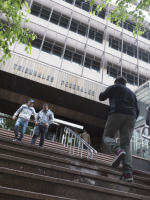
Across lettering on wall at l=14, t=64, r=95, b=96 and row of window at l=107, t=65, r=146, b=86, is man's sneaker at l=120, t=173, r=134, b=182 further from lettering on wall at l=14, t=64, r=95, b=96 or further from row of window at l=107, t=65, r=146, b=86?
row of window at l=107, t=65, r=146, b=86

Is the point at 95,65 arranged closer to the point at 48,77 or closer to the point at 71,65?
the point at 71,65

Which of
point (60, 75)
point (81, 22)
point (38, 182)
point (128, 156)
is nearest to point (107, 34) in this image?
point (81, 22)

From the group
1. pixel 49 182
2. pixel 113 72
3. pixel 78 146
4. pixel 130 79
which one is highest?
pixel 113 72

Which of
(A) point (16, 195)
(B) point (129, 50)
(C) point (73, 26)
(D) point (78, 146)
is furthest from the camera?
(B) point (129, 50)

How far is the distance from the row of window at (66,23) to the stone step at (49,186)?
52.8ft

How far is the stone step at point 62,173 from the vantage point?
2.50 meters

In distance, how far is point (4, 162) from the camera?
2467mm

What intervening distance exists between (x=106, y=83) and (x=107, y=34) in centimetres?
585

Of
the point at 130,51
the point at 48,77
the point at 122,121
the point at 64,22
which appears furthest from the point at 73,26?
the point at 122,121

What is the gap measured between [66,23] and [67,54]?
3.47 m

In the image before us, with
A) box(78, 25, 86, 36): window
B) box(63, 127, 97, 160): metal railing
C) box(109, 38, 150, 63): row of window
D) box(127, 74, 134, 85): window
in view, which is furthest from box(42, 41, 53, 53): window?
box(63, 127, 97, 160): metal railing

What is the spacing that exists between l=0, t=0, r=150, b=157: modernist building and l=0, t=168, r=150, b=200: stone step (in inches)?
373

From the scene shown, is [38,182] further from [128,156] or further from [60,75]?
[60,75]

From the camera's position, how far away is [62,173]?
106 inches
